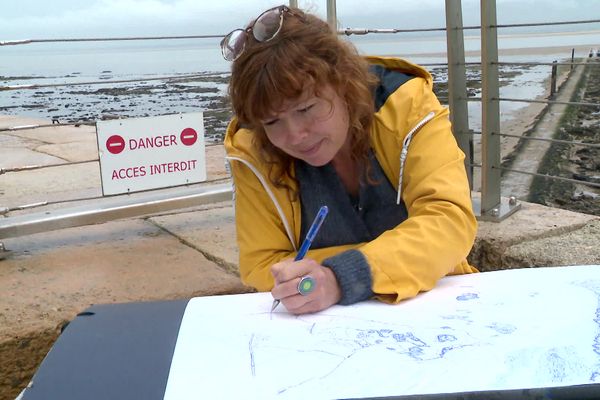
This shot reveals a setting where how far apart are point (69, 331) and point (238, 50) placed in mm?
744

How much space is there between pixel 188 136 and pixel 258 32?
1.91 metres

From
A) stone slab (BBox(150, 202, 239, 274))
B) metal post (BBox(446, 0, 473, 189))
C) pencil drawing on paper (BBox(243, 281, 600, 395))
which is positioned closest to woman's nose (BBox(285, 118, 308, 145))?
pencil drawing on paper (BBox(243, 281, 600, 395))

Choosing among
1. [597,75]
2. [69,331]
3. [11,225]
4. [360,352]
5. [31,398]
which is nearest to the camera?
[31,398]

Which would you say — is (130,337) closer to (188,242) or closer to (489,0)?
(188,242)

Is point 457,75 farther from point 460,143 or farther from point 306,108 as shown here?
point 306,108

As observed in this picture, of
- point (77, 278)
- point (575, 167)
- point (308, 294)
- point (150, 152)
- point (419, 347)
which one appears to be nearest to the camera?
point (419, 347)

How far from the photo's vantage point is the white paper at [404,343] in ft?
3.56

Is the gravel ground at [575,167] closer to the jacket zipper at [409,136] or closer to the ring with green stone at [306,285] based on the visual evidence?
the jacket zipper at [409,136]

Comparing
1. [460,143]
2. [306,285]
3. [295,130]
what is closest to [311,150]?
[295,130]

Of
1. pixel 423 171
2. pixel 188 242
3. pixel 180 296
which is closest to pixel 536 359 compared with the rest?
pixel 423 171

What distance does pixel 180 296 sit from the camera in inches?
107

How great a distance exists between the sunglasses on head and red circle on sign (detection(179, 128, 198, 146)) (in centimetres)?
179

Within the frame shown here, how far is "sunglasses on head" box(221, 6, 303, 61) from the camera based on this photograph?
63.5 inches

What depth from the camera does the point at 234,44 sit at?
166 cm
